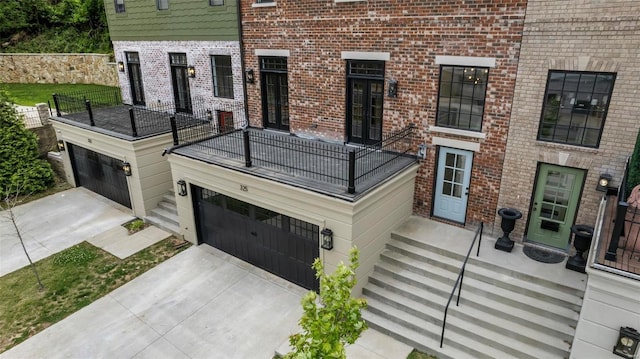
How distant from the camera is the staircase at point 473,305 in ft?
24.1

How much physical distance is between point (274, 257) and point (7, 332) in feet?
19.4

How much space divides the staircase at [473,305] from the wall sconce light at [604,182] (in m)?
1.75

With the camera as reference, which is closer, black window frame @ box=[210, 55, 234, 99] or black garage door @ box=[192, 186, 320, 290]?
black garage door @ box=[192, 186, 320, 290]

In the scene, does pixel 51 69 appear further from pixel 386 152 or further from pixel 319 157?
pixel 386 152

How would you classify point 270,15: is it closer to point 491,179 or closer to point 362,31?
point 362,31

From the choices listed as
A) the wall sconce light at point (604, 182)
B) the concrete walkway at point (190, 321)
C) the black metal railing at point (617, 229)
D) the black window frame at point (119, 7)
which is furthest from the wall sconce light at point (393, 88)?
the black window frame at point (119, 7)

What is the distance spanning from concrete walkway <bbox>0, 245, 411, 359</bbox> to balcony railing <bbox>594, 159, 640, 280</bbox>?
12.3ft

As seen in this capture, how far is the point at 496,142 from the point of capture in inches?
355

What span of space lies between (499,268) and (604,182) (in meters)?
2.59

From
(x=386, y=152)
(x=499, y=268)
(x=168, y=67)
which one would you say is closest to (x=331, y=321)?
(x=499, y=268)

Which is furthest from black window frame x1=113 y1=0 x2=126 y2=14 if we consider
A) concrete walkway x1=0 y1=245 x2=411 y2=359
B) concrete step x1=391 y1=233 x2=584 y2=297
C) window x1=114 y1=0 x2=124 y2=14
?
concrete step x1=391 y1=233 x2=584 y2=297

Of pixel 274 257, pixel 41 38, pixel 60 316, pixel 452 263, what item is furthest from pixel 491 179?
pixel 41 38

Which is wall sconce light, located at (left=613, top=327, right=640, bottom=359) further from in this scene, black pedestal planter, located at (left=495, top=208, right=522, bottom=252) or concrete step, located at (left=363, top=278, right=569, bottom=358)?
black pedestal planter, located at (left=495, top=208, right=522, bottom=252)

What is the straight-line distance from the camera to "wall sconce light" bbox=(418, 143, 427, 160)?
9973mm
